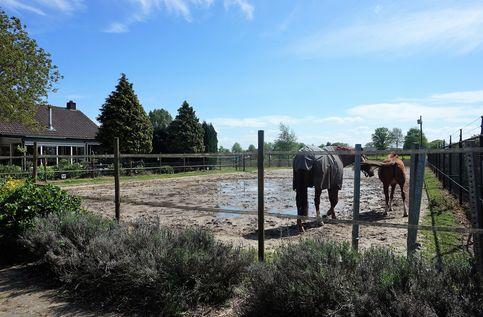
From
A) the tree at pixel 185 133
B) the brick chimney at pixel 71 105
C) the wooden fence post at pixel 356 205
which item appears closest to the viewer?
the wooden fence post at pixel 356 205

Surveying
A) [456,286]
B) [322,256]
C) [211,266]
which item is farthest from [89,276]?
[456,286]

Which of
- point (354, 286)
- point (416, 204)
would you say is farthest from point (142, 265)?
point (416, 204)

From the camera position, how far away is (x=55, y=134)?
1332 inches

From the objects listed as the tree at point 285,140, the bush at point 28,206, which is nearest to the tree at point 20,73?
the bush at point 28,206

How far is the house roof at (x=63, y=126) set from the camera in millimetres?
30844

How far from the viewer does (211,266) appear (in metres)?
4.24

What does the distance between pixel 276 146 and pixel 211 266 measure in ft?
229

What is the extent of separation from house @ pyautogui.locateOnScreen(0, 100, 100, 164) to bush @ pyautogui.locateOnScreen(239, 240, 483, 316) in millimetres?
29029

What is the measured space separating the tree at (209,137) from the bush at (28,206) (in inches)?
1451

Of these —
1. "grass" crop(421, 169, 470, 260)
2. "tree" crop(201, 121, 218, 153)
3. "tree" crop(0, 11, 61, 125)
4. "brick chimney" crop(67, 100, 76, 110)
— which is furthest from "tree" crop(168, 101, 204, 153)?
"grass" crop(421, 169, 470, 260)

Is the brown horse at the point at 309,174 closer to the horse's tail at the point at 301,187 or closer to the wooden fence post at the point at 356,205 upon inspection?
the horse's tail at the point at 301,187

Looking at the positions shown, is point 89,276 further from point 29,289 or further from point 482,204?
point 482,204

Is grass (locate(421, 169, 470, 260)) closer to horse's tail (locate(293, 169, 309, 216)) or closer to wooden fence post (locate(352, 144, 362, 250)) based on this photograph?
wooden fence post (locate(352, 144, 362, 250))

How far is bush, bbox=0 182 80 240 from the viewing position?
6.16m
